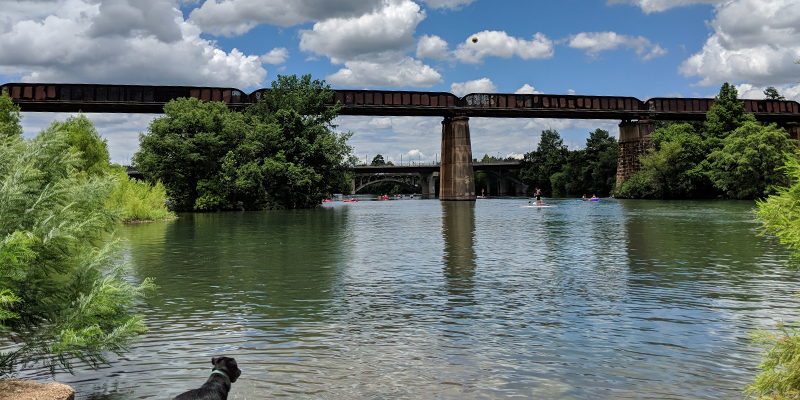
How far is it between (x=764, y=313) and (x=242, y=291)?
11.3 meters

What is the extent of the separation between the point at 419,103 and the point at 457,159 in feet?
36.3

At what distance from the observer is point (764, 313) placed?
11.4m

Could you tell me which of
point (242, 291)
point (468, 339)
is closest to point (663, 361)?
point (468, 339)

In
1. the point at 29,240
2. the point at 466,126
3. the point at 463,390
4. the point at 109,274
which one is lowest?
the point at 463,390

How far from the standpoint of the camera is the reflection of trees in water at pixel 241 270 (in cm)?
1295

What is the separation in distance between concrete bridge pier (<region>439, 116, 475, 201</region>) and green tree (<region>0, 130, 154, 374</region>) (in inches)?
3484

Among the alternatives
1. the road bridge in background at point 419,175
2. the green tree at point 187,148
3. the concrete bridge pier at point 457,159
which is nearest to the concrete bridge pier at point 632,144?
the concrete bridge pier at point 457,159

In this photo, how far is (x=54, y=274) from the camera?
21.3 feet

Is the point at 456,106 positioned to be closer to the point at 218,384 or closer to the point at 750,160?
the point at 750,160

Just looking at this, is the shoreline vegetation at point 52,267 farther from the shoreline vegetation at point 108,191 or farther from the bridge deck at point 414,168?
the bridge deck at point 414,168

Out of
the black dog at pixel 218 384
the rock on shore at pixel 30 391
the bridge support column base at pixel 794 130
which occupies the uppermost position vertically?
the bridge support column base at pixel 794 130

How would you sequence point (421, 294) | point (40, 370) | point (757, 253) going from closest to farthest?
1. point (40, 370)
2. point (421, 294)
3. point (757, 253)

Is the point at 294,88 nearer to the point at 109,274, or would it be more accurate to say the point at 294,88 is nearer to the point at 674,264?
the point at 674,264

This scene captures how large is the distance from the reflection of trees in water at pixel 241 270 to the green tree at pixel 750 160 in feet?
222
